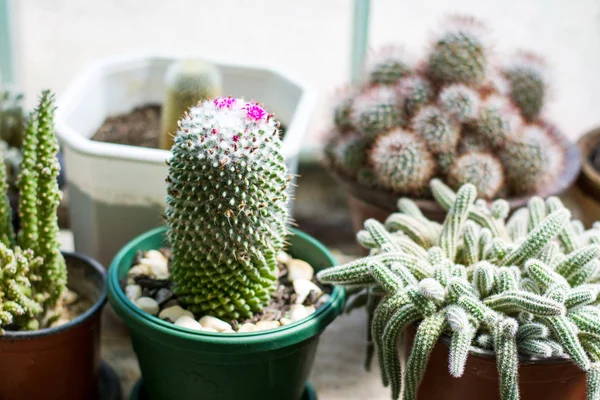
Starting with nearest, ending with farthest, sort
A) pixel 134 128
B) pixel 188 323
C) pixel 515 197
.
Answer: pixel 188 323
pixel 515 197
pixel 134 128

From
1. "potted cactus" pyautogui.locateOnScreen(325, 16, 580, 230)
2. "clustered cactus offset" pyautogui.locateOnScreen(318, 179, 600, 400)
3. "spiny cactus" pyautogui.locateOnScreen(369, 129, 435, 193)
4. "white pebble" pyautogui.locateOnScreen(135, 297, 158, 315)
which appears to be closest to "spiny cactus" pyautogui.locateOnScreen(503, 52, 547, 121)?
"potted cactus" pyautogui.locateOnScreen(325, 16, 580, 230)

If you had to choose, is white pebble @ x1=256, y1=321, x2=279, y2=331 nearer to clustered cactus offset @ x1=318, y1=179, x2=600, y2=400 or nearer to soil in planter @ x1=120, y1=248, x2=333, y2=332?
soil in planter @ x1=120, y1=248, x2=333, y2=332

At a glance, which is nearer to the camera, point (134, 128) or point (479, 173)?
point (479, 173)

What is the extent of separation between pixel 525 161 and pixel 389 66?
475mm

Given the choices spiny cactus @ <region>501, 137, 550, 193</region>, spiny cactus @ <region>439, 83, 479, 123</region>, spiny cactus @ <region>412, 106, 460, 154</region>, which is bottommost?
spiny cactus @ <region>501, 137, 550, 193</region>

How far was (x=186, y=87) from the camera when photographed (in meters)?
2.07

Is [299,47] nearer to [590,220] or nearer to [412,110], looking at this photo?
[412,110]

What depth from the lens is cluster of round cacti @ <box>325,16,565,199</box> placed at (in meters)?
1.98

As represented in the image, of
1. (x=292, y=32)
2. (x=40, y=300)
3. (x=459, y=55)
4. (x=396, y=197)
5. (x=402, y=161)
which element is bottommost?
(x=40, y=300)

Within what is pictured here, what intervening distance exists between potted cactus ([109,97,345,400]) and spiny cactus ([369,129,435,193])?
34cm

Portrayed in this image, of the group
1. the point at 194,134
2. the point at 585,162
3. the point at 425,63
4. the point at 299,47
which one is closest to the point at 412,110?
the point at 425,63

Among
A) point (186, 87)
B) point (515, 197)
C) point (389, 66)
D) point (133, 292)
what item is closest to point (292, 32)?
point (389, 66)

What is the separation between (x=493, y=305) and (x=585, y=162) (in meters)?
1.11

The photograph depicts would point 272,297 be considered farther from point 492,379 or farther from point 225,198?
point 492,379
